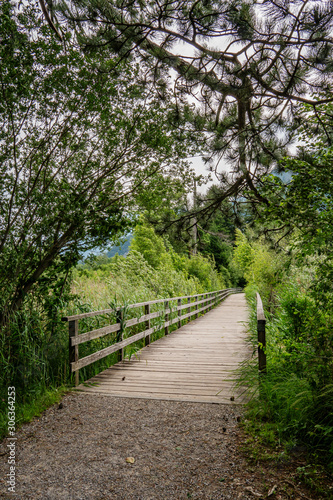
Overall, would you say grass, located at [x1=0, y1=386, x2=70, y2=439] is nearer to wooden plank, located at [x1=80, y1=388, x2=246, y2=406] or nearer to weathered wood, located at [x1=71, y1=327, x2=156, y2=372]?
weathered wood, located at [x1=71, y1=327, x2=156, y2=372]

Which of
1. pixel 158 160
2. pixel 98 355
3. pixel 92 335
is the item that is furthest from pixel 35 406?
pixel 158 160

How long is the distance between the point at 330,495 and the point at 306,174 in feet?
9.23

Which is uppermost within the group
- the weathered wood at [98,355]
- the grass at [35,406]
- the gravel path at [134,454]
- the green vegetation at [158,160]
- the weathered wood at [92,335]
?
the green vegetation at [158,160]

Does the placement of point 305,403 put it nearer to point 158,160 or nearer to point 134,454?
point 134,454

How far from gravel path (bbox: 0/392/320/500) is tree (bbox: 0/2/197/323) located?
1.75m

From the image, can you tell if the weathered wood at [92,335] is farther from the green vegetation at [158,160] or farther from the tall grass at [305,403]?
the tall grass at [305,403]

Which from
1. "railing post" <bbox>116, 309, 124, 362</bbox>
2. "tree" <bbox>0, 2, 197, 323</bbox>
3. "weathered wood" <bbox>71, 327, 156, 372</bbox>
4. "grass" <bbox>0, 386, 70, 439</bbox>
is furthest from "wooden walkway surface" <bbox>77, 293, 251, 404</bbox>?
"tree" <bbox>0, 2, 197, 323</bbox>

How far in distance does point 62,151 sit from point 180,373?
12.9ft

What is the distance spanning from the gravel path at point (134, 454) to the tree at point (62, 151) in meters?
1.75

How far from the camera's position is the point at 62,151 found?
5.00 metres

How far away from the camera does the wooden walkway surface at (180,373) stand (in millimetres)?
4714

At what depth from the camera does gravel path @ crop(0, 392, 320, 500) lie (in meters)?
2.61

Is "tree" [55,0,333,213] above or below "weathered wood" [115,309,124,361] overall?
above

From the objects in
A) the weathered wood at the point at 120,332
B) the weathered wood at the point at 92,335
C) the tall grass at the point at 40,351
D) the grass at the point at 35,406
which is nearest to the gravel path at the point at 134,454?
the grass at the point at 35,406
